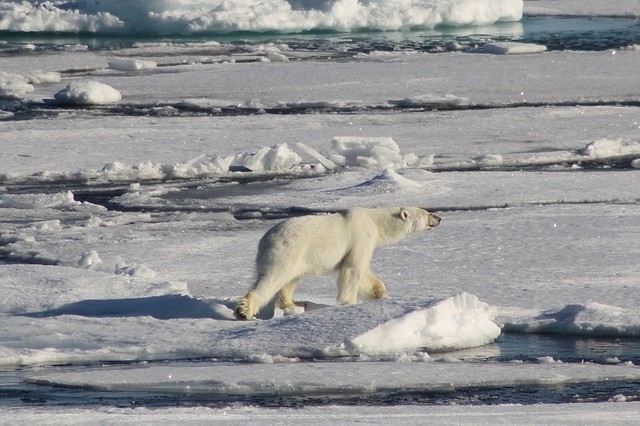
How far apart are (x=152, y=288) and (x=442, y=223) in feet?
8.28

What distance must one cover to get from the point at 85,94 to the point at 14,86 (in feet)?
6.04

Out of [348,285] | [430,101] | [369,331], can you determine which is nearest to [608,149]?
[430,101]

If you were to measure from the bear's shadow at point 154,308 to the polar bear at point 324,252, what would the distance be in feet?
0.54

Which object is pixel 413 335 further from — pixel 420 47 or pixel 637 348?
pixel 420 47

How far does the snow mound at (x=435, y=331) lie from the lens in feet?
15.3

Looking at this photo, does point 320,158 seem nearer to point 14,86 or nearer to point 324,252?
point 324,252

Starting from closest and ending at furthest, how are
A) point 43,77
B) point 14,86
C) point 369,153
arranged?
point 369,153 < point 14,86 < point 43,77

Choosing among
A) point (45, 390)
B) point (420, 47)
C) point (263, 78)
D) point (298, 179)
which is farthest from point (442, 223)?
point (420, 47)

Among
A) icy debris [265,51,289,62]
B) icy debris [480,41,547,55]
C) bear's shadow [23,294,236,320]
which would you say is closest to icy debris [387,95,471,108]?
icy debris [265,51,289,62]

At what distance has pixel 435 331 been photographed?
481 cm

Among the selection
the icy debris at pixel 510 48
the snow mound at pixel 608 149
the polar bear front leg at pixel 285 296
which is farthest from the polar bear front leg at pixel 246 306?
the icy debris at pixel 510 48

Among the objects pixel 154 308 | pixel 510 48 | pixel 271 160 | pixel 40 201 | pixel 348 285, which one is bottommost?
pixel 40 201

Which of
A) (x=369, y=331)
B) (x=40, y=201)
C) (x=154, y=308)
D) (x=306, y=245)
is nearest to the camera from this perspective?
(x=369, y=331)

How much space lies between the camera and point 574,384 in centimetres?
432
